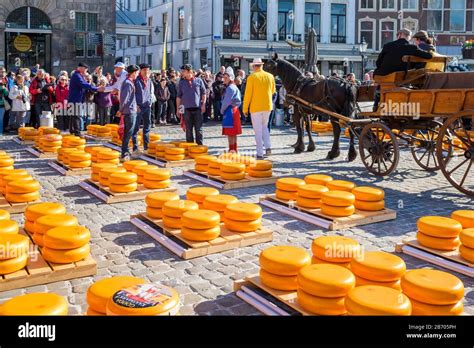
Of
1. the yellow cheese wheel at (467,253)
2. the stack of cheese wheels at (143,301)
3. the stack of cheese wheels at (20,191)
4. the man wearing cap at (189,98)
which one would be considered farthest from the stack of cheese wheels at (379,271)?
the man wearing cap at (189,98)

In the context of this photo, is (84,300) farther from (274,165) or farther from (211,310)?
(274,165)

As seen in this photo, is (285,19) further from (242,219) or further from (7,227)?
(7,227)

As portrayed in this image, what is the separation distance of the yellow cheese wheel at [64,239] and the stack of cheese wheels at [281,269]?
6.33ft

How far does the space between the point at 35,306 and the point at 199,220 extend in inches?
104

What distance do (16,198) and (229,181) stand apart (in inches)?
143

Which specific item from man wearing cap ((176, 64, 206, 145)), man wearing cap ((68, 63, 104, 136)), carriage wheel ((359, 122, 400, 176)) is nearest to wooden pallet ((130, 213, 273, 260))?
carriage wheel ((359, 122, 400, 176))

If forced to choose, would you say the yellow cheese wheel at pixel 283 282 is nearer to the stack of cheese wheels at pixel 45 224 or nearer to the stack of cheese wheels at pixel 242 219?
the stack of cheese wheels at pixel 242 219

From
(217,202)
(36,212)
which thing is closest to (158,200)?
(217,202)

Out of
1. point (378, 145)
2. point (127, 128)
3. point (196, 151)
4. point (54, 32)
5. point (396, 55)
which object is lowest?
point (196, 151)

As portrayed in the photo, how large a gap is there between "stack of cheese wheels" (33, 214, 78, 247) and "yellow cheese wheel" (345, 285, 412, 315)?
3351 mm

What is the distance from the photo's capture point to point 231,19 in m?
42.0

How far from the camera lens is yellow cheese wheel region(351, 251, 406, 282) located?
4473mm

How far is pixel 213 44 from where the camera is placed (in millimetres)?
41219

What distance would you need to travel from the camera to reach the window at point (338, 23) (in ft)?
148
